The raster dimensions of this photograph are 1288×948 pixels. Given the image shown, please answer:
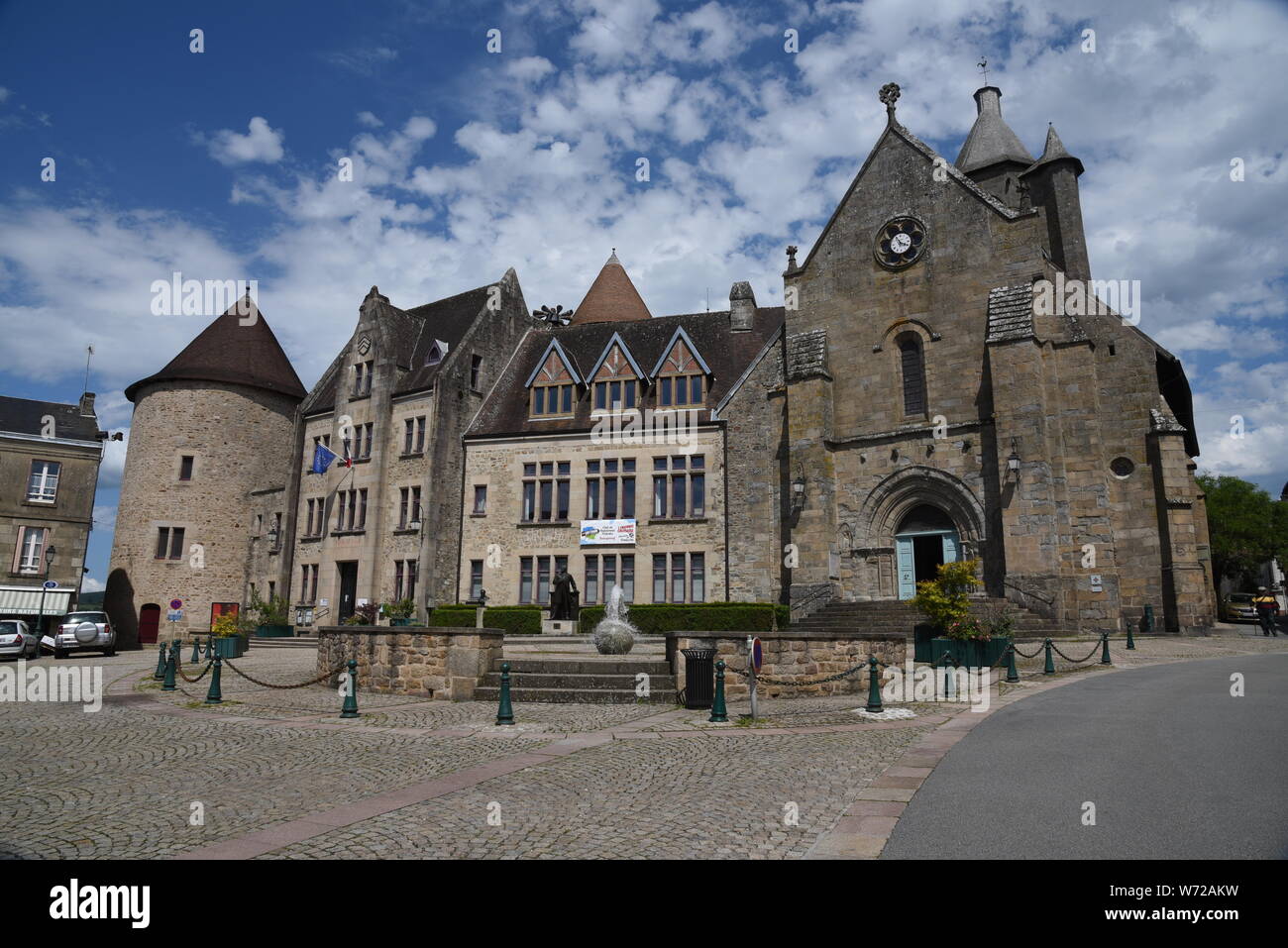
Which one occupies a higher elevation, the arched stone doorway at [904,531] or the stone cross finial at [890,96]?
the stone cross finial at [890,96]

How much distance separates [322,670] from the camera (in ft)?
54.2

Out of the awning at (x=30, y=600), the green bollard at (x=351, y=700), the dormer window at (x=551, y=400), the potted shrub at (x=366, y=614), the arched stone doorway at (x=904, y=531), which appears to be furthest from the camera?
the awning at (x=30, y=600)

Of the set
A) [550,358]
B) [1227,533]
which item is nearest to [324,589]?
[550,358]

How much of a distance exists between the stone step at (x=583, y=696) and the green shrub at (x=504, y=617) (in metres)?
13.1

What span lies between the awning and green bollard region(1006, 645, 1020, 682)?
124ft

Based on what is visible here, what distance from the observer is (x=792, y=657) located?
13.8 m

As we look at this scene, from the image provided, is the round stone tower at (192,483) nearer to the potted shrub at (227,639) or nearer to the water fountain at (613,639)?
the potted shrub at (227,639)

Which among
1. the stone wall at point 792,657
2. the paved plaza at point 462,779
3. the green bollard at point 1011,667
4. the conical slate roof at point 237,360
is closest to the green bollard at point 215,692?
the paved plaza at point 462,779

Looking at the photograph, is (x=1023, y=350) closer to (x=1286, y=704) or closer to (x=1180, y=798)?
(x=1286, y=704)

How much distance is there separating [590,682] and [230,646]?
1574 cm

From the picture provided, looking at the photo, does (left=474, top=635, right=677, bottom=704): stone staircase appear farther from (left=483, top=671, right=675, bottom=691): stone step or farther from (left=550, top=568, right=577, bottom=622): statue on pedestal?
(left=550, top=568, right=577, bottom=622): statue on pedestal

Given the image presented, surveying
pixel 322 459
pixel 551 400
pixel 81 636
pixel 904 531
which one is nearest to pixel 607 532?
pixel 551 400

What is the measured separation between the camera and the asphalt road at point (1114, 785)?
5.23 meters

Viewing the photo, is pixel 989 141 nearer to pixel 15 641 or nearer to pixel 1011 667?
pixel 1011 667
